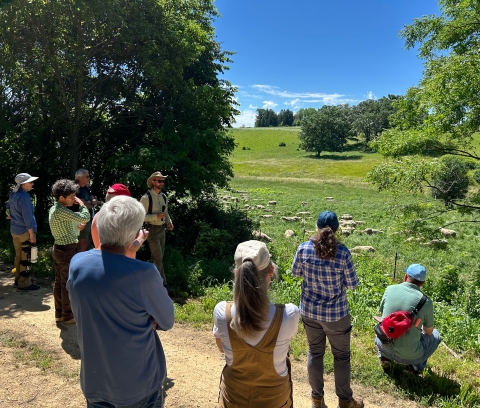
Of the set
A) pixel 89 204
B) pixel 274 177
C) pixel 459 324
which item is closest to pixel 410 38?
pixel 459 324

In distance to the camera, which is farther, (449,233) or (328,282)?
(449,233)

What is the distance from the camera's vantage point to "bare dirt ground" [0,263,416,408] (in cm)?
402

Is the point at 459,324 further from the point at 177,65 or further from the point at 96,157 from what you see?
the point at 96,157

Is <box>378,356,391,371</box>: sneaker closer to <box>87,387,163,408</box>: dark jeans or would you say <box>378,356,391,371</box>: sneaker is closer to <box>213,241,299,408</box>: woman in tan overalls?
<box>213,241,299,408</box>: woman in tan overalls

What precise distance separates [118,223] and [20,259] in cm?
563

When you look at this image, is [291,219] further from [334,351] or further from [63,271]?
[334,351]

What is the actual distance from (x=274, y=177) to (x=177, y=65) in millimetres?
43746

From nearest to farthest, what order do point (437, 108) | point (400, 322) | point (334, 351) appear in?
point (334, 351) < point (400, 322) < point (437, 108)

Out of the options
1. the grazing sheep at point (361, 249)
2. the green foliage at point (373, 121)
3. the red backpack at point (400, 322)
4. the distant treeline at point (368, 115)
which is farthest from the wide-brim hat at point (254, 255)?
the green foliage at point (373, 121)

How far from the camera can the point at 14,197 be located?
6.39 m

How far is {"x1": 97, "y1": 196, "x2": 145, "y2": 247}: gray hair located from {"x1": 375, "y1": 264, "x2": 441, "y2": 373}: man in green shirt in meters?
3.52

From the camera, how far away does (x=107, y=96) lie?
12750 millimetres

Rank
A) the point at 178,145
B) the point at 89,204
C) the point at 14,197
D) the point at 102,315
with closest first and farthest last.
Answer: the point at 102,315, the point at 14,197, the point at 89,204, the point at 178,145

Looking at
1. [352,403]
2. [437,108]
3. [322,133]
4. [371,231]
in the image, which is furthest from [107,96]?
[322,133]
